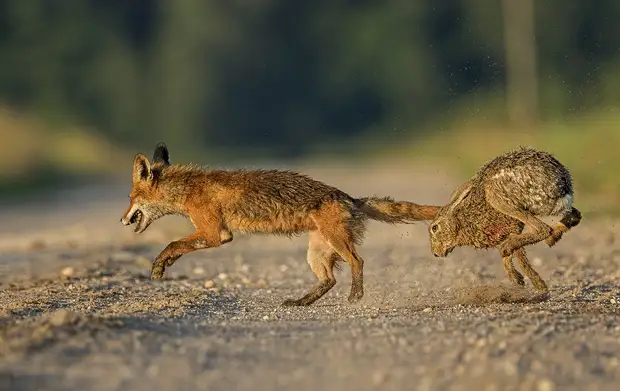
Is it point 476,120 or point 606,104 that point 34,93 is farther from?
point 606,104

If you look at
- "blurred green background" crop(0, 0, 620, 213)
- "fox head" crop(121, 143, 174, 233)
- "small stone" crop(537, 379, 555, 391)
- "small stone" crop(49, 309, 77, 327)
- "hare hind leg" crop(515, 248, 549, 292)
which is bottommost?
"small stone" crop(537, 379, 555, 391)

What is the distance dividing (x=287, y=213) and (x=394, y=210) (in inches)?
41.1

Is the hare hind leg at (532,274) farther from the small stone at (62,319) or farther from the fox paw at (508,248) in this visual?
the small stone at (62,319)

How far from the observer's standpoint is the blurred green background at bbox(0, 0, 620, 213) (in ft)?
181

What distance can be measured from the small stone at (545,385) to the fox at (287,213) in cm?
432

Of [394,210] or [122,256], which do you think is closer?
[394,210]

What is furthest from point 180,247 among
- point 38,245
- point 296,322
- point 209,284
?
point 38,245

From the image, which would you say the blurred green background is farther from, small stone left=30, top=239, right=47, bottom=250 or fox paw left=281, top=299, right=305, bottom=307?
fox paw left=281, top=299, right=305, bottom=307

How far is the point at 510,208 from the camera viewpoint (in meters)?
10.6

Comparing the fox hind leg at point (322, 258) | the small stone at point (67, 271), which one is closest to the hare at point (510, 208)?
the fox hind leg at point (322, 258)

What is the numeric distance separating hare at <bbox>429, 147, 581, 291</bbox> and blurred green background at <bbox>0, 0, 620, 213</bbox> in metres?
35.5

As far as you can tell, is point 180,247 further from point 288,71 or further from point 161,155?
point 288,71

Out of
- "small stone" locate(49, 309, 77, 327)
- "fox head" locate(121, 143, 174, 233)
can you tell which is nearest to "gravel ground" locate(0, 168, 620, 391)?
"small stone" locate(49, 309, 77, 327)

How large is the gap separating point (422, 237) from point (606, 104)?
633 inches
